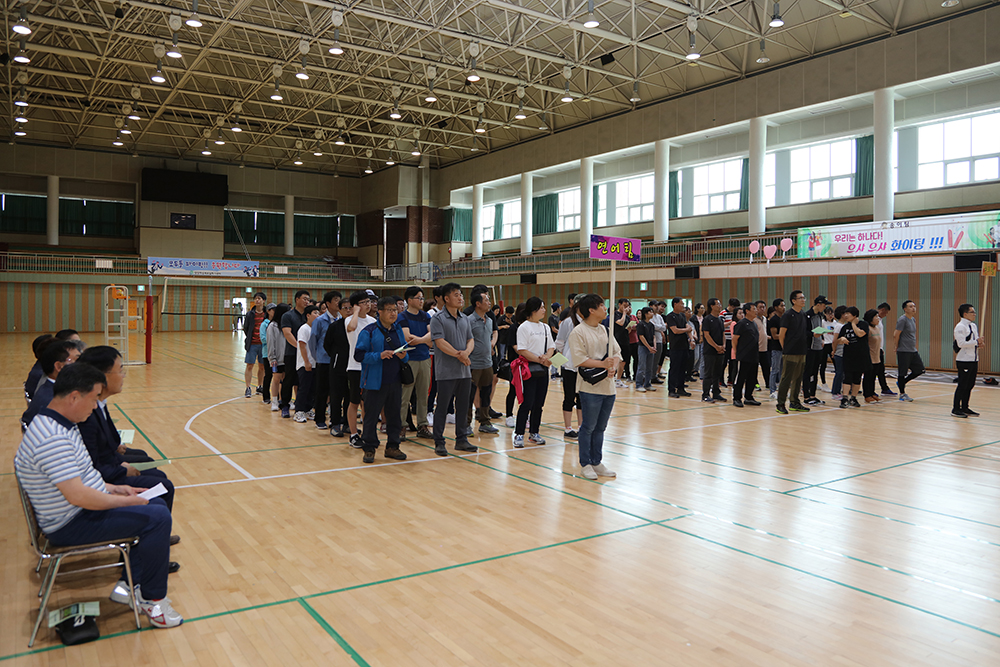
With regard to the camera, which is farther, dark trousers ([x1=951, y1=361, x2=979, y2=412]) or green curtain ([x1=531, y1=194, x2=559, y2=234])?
green curtain ([x1=531, y1=194, x2=559, y2=234])

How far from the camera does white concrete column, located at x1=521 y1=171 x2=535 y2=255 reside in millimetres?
32844

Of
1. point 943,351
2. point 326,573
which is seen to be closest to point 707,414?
point 326,573

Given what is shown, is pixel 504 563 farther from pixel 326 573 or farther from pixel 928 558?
pixel 928 558

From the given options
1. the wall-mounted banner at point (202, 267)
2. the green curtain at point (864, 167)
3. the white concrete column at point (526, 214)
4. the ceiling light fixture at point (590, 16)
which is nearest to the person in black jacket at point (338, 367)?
the ceiling light fixture at point (590, 16)

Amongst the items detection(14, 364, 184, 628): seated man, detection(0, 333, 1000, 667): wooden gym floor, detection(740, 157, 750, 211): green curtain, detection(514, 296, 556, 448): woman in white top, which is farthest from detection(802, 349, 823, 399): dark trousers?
detection(740, 157, 750, 211): green curtain

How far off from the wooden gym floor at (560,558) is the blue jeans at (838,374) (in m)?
4.19

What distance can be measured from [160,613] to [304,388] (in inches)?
247

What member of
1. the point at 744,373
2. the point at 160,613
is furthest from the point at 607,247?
the point at 744,373

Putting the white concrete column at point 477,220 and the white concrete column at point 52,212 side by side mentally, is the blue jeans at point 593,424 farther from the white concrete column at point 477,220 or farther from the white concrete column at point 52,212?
the white concrete column at point 52,212

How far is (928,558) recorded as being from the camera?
440 centimetres

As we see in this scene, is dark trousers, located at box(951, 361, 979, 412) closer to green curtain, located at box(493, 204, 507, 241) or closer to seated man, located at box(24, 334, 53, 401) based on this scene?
seated man, located at box(24, 334, 53, 401)

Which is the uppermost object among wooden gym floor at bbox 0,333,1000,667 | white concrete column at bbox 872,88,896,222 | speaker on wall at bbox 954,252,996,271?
white concrete column at bbox 872,88,896,222

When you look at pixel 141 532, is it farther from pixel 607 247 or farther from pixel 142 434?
pixel 142 434

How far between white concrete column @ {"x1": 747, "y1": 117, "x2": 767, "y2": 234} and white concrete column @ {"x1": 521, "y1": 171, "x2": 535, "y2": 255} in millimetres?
11796
